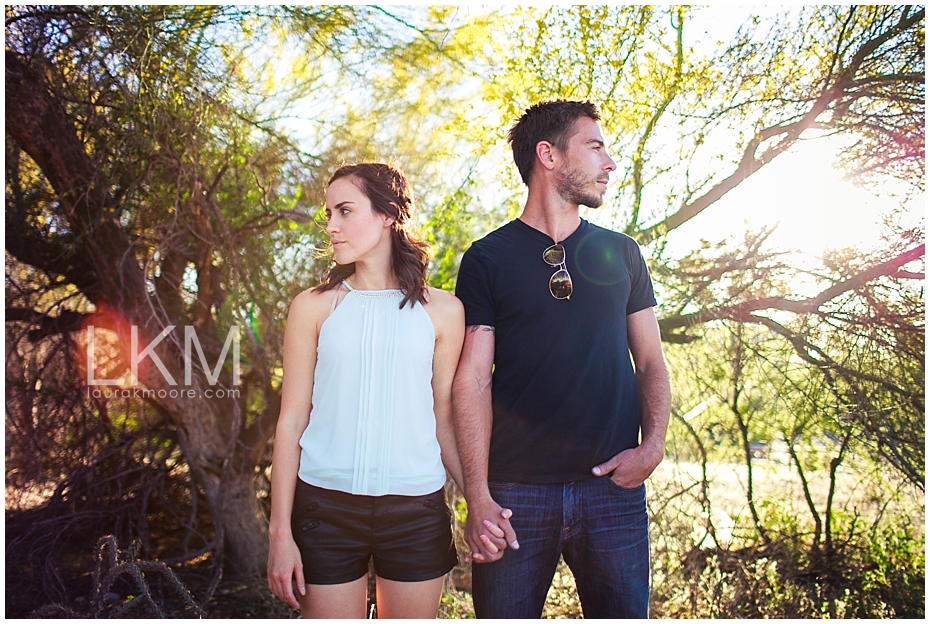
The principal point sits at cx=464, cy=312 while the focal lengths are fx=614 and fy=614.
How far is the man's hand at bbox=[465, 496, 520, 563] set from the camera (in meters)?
1.54

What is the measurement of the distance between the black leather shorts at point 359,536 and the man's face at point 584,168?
3.16 ft

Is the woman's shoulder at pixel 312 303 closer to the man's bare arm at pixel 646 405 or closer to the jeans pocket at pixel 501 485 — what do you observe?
the jeans pocket at pixel 501 485

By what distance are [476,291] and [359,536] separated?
0.70m

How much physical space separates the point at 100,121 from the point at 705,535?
147 inches

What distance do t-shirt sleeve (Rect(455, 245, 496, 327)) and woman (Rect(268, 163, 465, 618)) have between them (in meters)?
0.04

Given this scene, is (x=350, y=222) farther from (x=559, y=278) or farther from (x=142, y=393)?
(x=142, y=393)

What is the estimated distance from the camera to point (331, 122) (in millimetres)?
3533

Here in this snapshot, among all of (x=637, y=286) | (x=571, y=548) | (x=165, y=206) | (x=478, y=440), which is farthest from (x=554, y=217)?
(x=165, y=206)

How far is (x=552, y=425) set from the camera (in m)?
1.63

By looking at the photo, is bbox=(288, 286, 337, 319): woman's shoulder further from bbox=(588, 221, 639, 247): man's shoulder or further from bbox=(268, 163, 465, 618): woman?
bbox=(588, 221, 639, 247): man's shoulder

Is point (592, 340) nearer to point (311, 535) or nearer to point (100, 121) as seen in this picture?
point (311, 535)

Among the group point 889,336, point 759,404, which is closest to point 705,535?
point 759,404

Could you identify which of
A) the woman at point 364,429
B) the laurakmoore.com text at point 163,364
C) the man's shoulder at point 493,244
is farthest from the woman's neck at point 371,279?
the laurakmoore.com text at point 163,364

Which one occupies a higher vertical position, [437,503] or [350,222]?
[350,222]
